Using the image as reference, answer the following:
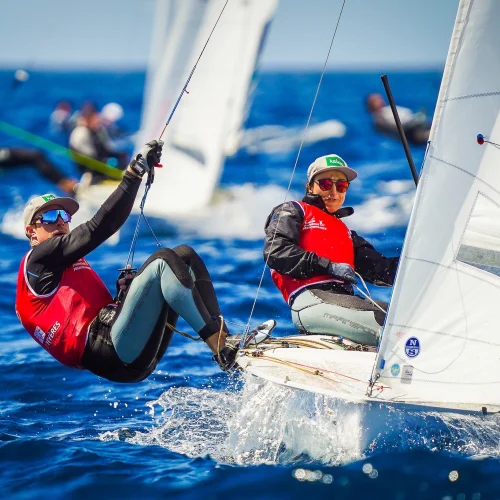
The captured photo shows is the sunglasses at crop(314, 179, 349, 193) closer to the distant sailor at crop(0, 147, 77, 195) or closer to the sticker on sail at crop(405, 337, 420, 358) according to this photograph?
the sticker on sail at crop(405, 337, 420, 358)

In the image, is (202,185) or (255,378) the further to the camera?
(202,185)

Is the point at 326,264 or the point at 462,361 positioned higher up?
the point at 326,264

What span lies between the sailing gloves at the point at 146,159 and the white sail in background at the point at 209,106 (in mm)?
6656

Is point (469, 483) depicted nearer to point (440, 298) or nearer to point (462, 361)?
point (462, 361)

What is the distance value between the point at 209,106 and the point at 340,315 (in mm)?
6692

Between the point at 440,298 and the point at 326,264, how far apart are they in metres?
0.81

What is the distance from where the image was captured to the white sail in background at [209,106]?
1077cm

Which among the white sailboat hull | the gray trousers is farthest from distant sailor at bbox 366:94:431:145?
the white sailboat hull

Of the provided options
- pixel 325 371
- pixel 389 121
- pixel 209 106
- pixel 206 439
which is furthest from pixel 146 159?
pixel 389 121

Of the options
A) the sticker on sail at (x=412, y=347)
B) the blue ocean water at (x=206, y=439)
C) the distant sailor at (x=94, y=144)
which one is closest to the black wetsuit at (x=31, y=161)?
the distant sailor at (x=94, y=144)

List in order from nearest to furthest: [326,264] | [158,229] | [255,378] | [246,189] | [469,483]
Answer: [469,483], [255,378], [326,264], [158,229], [246,189]

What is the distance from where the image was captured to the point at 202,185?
11.0 meters

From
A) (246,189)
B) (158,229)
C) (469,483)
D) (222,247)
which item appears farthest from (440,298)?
(246,189)

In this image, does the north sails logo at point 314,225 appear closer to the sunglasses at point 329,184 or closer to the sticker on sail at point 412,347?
the sunglasses at point 329,184
